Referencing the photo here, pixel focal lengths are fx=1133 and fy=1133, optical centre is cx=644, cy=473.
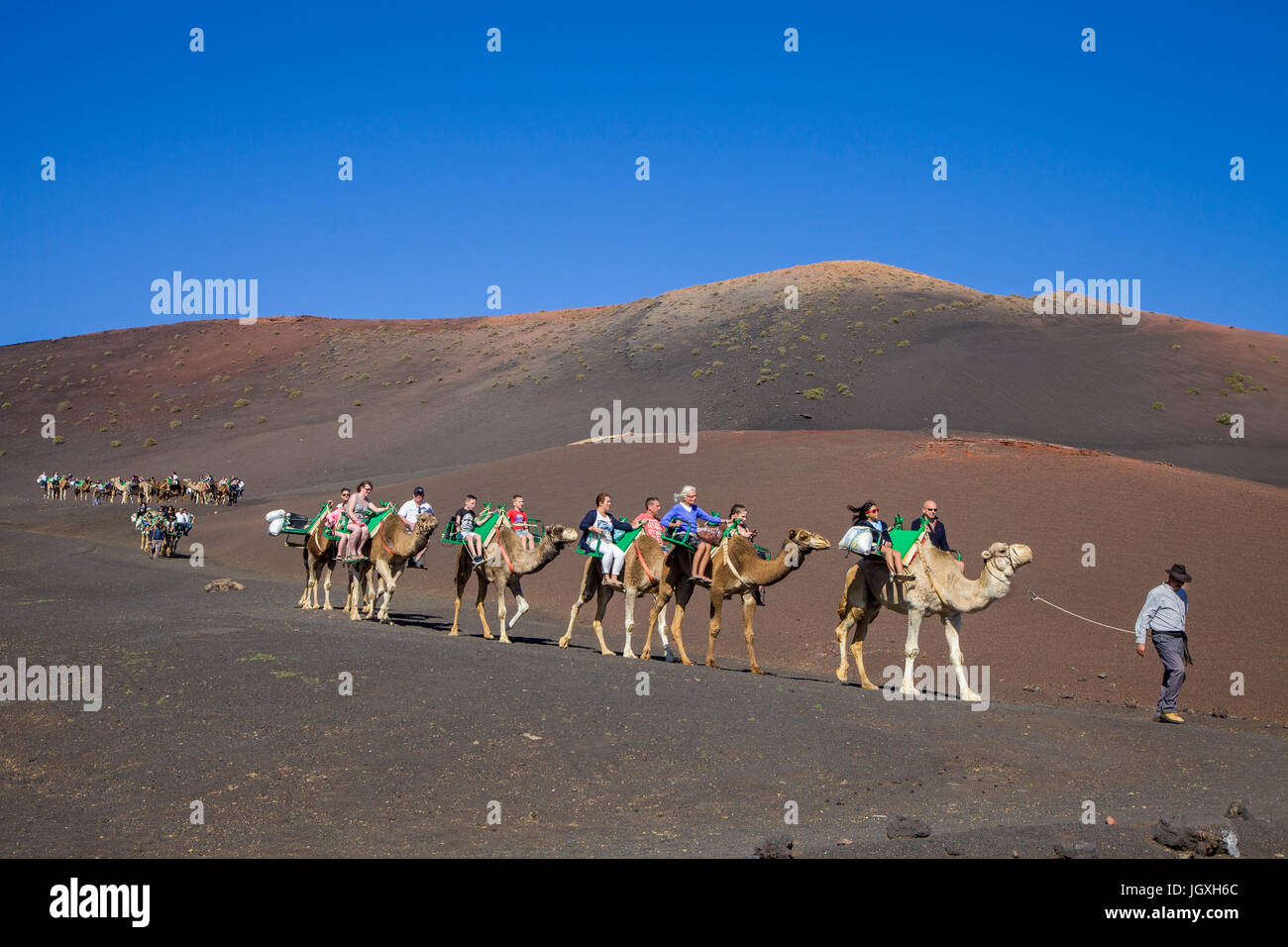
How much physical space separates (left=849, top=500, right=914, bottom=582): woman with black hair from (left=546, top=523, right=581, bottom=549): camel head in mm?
5108

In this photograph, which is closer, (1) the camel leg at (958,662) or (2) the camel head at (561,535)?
(1) the camel leg at (958,662)

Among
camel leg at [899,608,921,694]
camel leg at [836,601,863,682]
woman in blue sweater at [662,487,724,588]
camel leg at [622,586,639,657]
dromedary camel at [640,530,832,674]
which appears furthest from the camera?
camel leg at [622,586,639,657]

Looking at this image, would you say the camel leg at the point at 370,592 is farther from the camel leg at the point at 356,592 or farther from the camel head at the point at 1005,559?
the camel head at the point at 1005,559

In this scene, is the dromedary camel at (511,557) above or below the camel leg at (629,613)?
above

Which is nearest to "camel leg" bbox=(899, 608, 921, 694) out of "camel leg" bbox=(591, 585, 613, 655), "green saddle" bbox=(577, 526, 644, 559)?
"green saddle" bbox=(577, 526, 644, 559)

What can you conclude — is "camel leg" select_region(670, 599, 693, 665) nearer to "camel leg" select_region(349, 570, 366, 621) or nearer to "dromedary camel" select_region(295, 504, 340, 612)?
"camel leg" select_region(349, 570, 366, 621)

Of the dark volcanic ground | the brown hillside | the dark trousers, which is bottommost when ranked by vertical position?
the dark volcanic ground


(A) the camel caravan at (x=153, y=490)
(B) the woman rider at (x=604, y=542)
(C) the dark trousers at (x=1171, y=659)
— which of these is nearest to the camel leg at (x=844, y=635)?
(B) the woman rider at (x=604, y=542)

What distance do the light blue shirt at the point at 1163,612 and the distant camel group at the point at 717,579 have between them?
1687mm

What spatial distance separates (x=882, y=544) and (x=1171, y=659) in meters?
3.91

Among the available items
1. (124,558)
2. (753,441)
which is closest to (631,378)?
(753,441)

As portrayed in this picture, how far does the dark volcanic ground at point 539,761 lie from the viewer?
8977 millimetres

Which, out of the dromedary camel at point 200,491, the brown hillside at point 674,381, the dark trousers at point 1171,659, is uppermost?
the brown hillside at point 674,381

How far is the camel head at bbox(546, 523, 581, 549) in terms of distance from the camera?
18891 mm
